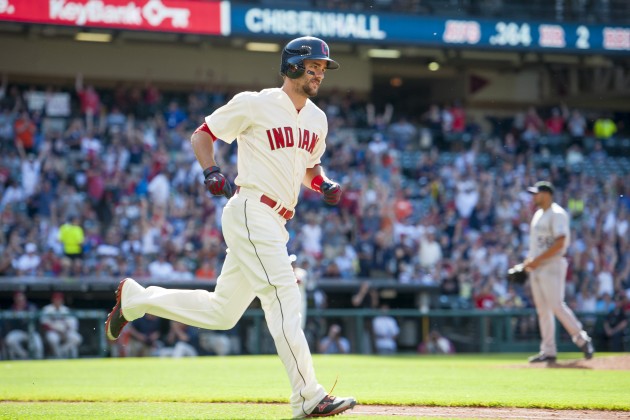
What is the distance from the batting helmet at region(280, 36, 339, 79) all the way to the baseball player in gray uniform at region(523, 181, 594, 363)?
6.24m

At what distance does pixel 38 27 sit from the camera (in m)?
22.6

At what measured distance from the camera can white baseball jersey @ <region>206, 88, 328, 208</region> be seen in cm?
664

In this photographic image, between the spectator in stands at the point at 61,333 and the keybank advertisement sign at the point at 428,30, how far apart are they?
29.5 feet

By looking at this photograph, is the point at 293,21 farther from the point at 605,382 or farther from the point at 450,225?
the point at 605,382

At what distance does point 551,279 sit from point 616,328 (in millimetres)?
6832

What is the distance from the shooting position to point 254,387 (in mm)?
9062

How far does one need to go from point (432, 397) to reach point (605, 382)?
2479 millimetres

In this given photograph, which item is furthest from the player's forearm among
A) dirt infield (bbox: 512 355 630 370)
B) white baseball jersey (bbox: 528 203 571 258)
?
white baseball jersey (bbox: 528 203 571 258)

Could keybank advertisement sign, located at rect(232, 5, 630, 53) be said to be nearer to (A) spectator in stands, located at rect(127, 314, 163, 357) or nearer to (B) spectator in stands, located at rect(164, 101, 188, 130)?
(B) spectator in stands, located at rect(164, 101, 188, 130)

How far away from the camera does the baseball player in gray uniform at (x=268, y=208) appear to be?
630 cm

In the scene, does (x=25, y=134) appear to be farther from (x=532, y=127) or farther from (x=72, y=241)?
(x=532, y=127)

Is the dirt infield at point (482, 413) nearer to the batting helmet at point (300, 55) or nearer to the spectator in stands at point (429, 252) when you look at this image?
the batting helmet at point (300, 55)

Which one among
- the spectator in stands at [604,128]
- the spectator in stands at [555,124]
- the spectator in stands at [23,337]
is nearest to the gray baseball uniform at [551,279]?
the spectator in stands at [23,337]

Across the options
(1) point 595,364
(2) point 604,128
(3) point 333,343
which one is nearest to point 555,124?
(2) point 604,128
